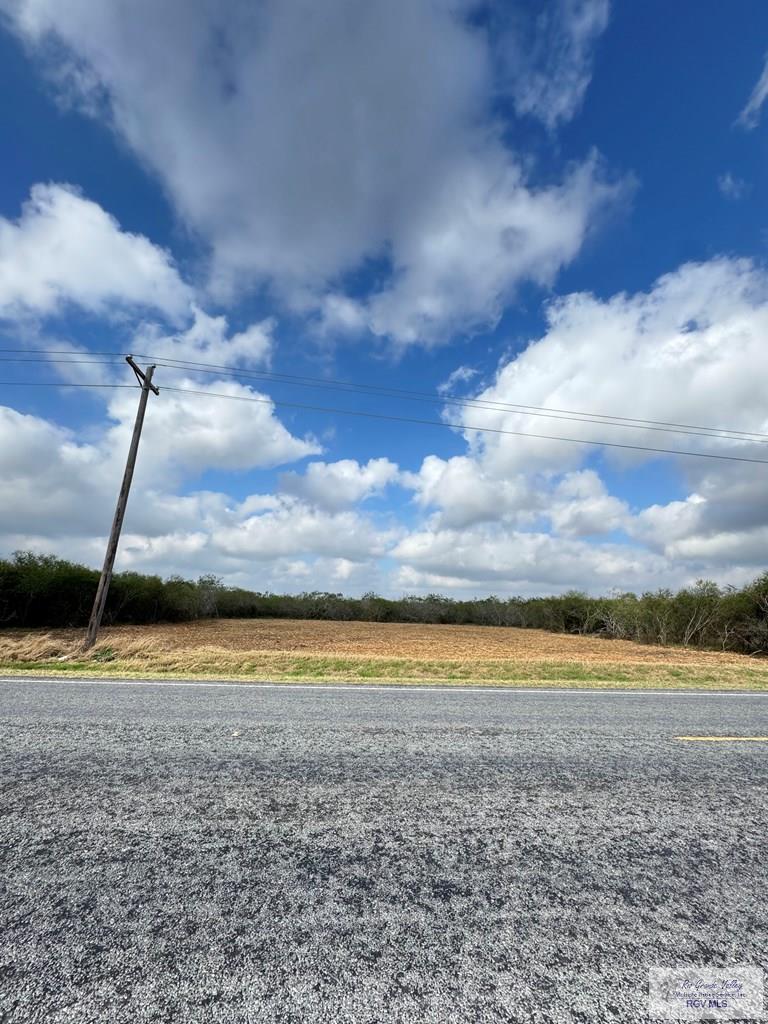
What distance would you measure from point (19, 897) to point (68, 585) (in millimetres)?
31794

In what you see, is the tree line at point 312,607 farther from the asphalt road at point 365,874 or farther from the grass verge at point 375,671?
the asphalt road at point 365,874

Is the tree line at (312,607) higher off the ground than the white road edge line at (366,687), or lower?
higher

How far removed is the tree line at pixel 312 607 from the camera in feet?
83.3

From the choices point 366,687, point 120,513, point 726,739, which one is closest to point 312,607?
point 120,513

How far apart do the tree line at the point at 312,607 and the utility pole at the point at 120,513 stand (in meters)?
15.5

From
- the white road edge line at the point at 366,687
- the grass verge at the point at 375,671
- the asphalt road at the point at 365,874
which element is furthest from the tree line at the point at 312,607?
the asphalt road at the point at 365,874

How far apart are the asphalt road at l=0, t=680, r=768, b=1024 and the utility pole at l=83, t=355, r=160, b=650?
10118 mm

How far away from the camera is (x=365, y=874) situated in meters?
2.44

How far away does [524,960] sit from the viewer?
1.88 metres

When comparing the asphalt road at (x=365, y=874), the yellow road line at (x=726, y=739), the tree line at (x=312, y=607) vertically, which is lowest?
the asphalt road at (x=365, y=874)

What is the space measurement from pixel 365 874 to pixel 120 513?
14.3 meters

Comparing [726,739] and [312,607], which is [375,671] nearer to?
[726,739]

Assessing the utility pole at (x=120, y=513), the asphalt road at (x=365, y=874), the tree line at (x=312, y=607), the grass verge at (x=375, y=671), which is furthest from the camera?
the tree line at (x=312, y=607)

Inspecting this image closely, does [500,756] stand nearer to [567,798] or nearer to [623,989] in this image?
[567,798]
